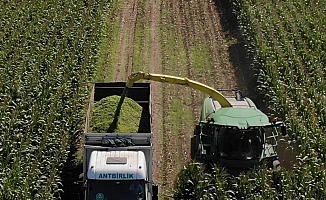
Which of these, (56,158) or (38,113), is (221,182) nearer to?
(56,158)

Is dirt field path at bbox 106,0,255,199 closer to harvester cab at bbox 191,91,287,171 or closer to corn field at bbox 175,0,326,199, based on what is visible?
corn field at bbox 175,0,326,199

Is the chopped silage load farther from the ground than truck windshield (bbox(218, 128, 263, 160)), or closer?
farther from the ground

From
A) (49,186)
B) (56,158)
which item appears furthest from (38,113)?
(49,186)

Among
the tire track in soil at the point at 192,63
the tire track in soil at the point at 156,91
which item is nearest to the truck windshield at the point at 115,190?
the tire track in soil at the point at 192,63

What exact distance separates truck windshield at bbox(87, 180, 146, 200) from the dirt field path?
2.94 metres

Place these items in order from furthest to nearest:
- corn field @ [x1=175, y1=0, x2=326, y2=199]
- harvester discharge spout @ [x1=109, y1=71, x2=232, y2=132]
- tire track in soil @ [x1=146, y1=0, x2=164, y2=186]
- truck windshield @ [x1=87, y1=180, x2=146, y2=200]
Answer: tire track in soil @ [x1=146, y1=0, x2=164, y2=186] → harvester discharge spout @ [x1=109, y1=71, x2=232, y2=132] → corn field @ [x1=175, y1=0, x2=326, y2=199] → truck windshield @ [x1=87, y1=180, x2=146, y2=200]

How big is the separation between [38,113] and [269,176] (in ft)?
22.2

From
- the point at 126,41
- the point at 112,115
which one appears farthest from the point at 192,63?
the point at 112,115

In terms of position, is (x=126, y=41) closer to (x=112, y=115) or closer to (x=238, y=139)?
(x=112, y=115)

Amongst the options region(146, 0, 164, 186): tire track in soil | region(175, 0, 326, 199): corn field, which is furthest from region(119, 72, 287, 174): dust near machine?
region(146, 0, 164, 186): tire track in soil

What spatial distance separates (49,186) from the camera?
14.4 meters

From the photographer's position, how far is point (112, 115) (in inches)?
614

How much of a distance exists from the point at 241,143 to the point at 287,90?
248 inches

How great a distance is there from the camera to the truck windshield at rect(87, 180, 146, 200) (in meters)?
12.8
